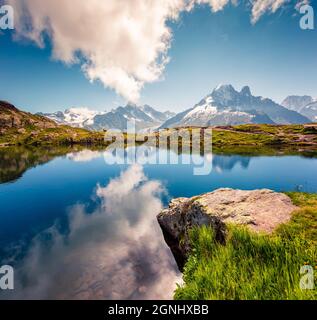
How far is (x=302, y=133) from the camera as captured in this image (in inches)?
7825

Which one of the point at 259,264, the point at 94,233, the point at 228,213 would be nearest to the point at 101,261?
the point at 94,233

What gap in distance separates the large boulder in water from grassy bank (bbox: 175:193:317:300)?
1.27 meters

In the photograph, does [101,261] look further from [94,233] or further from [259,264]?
[259,264]

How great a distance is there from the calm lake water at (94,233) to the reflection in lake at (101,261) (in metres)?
0.08

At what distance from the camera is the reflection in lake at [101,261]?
18953 mm

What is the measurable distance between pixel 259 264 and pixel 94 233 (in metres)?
24.4

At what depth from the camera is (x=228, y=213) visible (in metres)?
17.5

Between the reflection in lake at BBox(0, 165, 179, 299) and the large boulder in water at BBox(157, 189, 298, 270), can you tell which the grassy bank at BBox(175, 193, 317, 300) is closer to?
the large boulder in water at BBox(157, 189, 298, 270)

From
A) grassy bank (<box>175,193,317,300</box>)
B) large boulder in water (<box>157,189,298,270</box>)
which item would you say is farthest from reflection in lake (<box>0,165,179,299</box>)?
grassy bank (<box>175,193,317,300</box>)

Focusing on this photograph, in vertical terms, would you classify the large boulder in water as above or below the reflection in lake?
above

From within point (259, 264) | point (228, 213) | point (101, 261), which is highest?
point (228, 213)

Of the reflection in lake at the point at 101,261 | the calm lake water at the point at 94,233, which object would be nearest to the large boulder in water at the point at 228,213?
the reflection in lake at the point at 101,261

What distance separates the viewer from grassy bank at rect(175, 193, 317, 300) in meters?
9.38

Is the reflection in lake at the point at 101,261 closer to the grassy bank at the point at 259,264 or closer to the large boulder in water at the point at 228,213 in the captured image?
the large boulder in water at the point at 228,213
